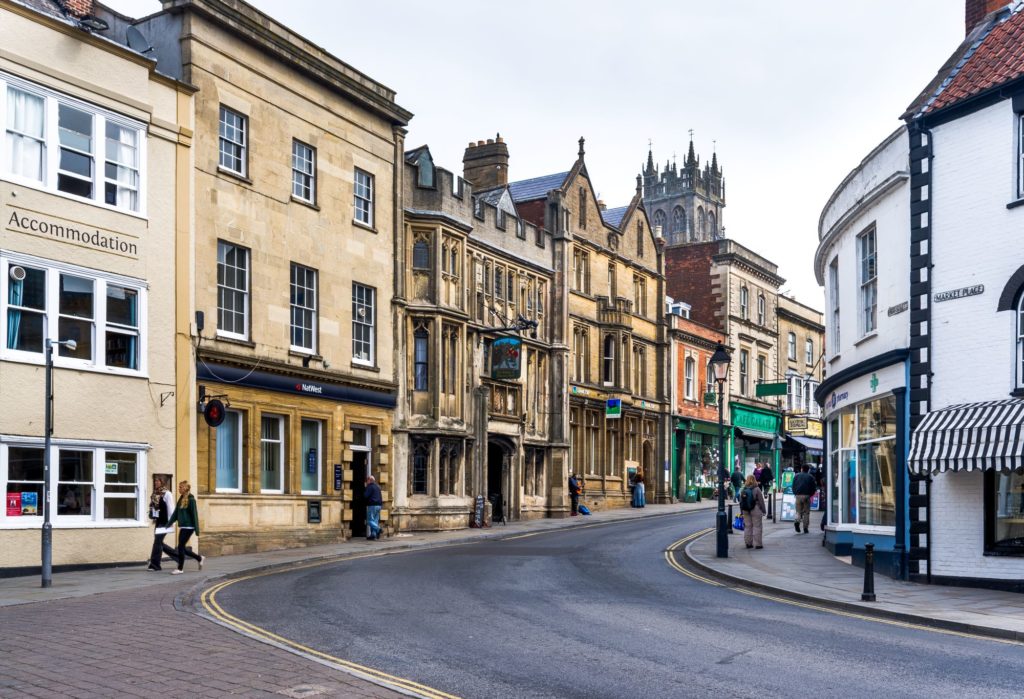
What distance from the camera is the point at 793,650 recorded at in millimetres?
11953

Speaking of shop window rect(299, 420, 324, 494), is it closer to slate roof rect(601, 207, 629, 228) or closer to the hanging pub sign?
the hanging pub sign

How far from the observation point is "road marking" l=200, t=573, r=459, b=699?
9.61 metres

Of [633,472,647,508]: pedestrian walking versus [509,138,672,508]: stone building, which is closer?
[509,138,672,508]: stone building

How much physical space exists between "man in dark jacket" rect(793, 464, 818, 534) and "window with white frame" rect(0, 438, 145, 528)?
675 inches

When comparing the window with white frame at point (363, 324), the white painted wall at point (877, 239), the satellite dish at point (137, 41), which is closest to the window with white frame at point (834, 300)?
the white painted wall at point (877, 239)

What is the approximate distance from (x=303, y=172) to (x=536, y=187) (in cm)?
1895

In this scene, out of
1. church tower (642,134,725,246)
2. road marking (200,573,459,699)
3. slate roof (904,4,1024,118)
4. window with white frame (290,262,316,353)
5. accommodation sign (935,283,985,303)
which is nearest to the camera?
road marking (200,573,459,699)

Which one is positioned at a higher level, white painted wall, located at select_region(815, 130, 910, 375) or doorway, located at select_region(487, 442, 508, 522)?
white painted wall, located at select_region(815, 130, 910, 375)

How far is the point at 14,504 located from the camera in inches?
824

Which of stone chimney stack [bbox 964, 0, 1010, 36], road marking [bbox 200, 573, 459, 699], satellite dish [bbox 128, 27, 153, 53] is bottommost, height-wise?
road marking [bbox 200, 573, 459, 699]

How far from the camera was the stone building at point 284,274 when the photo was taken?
2598 cm

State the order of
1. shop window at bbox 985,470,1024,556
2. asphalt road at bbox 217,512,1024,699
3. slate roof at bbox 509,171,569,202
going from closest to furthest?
asphalt road at bbox 217,512,1024,699
shop window at bbox 985,470,1024,556
slate roof at bbox 509,171,569,202

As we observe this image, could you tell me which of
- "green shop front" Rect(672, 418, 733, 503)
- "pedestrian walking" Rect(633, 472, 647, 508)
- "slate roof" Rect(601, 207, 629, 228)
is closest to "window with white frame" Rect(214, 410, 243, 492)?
"pedestrian walking" Rect(633, 472, 647, 508)

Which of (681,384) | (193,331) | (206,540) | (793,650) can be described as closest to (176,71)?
(193,331)
